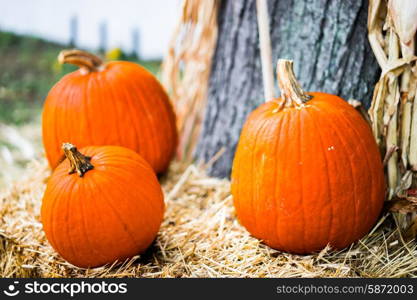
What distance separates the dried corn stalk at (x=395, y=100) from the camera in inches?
73.7

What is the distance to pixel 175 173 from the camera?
2824 millimetres

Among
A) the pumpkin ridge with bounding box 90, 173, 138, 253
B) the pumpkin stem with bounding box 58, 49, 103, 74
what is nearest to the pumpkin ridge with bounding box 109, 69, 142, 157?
the pumpkin stem with bounding box 58, 49, 103, 74

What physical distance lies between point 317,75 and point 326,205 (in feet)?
2.43

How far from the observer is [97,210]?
5.71ft

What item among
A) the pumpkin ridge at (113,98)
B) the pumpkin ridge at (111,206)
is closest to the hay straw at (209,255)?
the pumpkin ridge at (111,206)

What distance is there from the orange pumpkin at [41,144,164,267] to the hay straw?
3.0 inches

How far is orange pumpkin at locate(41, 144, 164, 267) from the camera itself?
1744 millimetres

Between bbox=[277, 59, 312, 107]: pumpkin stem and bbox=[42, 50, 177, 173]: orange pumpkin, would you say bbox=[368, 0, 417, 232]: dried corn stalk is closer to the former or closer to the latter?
bbox=[277, 59, 312, 107]: pumpkin stem

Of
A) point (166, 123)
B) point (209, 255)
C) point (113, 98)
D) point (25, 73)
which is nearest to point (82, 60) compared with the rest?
point (113, 98)

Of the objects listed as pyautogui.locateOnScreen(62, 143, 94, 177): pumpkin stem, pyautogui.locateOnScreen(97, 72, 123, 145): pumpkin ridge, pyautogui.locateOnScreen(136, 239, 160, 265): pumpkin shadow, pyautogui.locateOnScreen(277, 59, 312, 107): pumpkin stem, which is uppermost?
pyautogui.locateOnScreen(277, 59, 312, 107): pumpkin stem

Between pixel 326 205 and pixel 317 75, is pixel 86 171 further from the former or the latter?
pixel 317 75

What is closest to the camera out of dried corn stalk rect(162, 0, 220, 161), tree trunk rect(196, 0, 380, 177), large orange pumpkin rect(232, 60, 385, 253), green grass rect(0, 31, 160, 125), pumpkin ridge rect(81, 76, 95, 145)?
large orange pumpkin rect(232, 60, 385, 253)

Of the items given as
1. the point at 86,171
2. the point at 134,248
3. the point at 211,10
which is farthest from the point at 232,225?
the point at 211,10

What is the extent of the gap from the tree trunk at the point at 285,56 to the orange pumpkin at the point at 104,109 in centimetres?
41
